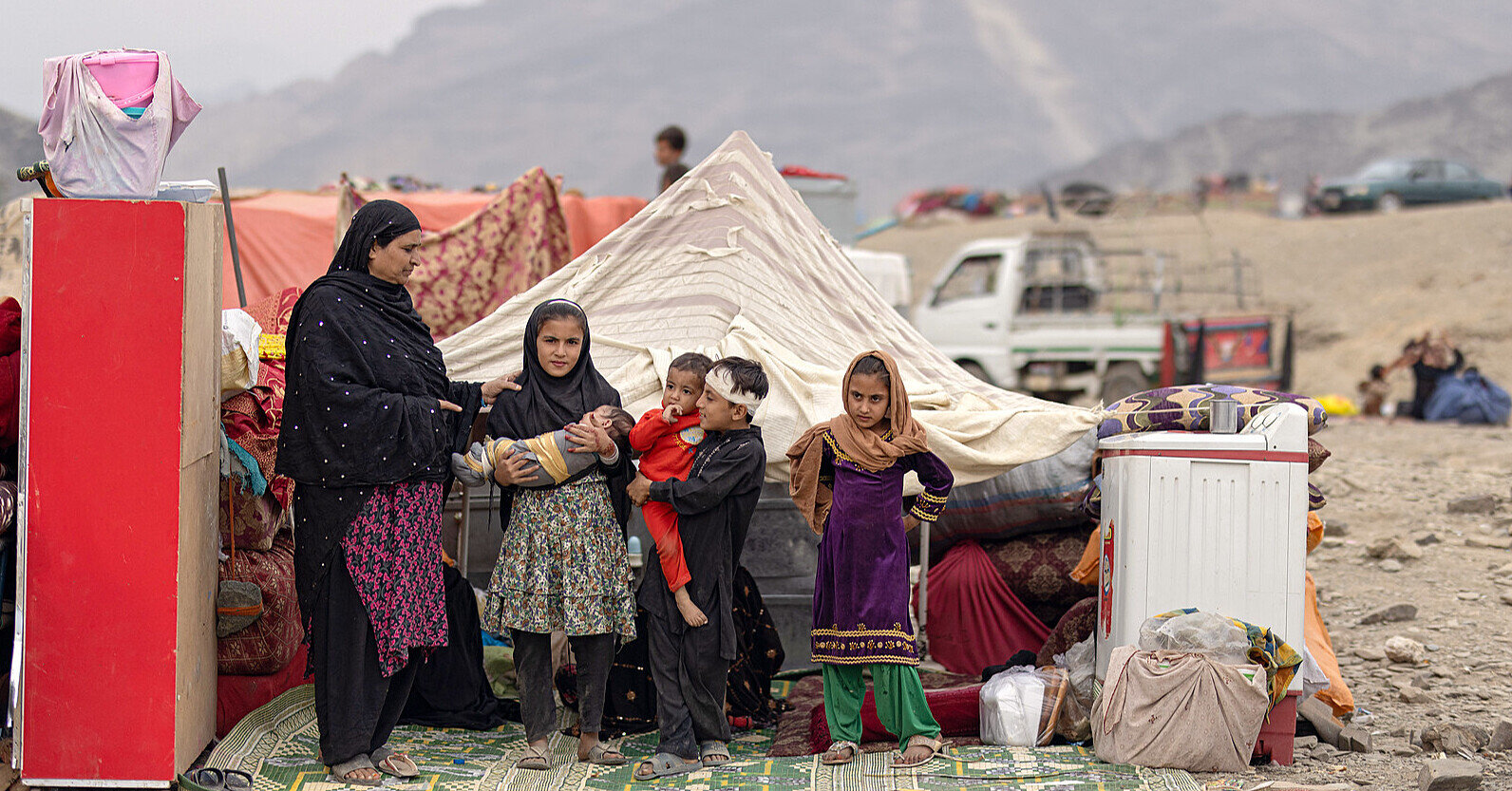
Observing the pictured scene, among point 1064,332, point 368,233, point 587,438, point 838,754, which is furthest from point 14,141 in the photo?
point 1064,332

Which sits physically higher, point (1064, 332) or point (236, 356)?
point (1064, 332)

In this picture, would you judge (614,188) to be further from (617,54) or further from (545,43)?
(545,43)

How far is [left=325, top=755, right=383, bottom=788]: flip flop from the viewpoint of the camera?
3549mm

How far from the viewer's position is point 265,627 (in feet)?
13.1

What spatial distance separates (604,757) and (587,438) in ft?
3.05

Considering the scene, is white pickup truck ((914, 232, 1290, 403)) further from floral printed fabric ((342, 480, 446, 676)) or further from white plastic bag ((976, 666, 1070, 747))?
floral printed fabric ((342, 480, 446, 676))

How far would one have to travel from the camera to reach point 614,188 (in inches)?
2749

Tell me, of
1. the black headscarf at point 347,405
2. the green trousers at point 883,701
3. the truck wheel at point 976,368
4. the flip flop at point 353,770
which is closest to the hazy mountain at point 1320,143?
→ the truck wheel at point 976,368

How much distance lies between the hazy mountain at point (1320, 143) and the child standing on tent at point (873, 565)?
154 ft

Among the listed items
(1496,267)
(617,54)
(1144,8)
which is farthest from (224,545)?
(1144,8)

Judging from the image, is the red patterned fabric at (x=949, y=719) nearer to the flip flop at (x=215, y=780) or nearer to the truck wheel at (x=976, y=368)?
the flip flop at (x=215, y=780)

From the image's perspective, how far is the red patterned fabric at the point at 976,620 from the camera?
498 cm

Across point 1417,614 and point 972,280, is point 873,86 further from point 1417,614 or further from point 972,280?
point 1417,614

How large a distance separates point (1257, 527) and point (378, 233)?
258 cm
